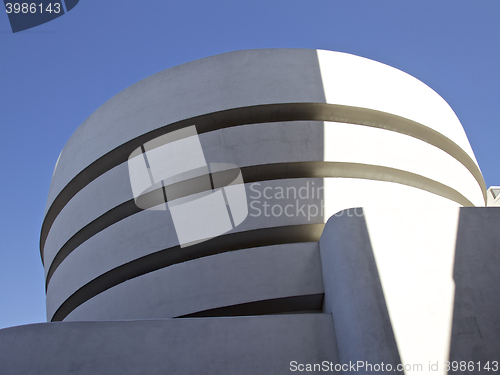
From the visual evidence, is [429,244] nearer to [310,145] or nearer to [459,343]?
[459,343]

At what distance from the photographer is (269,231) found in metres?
10.7

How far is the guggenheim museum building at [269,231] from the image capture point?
6984 millimetres

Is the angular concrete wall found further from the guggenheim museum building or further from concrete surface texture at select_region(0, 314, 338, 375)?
concrete surface texture at select_region(0, 314, 338, 375)

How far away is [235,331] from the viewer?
754 cm

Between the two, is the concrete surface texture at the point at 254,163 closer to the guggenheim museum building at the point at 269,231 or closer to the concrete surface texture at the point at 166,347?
the guggenheim museum building at the point at 269,231

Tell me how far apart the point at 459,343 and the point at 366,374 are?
1.59 metres

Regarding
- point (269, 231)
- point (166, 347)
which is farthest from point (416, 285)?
point (166, 347)

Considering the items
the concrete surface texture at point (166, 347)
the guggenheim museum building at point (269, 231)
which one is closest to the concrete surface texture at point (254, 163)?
the guggenheim museum building at point (269, 231)

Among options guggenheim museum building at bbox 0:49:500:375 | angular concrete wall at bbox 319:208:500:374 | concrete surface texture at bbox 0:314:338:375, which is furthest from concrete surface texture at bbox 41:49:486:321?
angular concrete wall at bbox 319:208:500:374

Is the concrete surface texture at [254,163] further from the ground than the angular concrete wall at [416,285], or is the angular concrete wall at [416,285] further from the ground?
the concrete surface texture at [254,163]

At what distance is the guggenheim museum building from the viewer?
698cm

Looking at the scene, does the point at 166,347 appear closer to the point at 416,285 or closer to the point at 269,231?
the point at 269,231

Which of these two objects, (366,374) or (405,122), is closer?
(366,374)

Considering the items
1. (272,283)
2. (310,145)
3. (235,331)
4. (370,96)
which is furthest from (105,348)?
(370,96)
